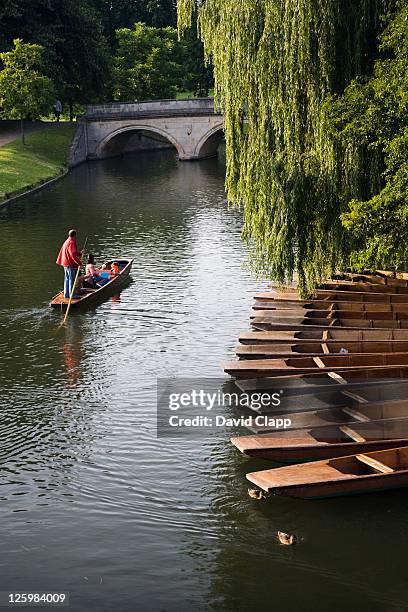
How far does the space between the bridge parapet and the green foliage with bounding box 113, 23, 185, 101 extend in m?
8.80

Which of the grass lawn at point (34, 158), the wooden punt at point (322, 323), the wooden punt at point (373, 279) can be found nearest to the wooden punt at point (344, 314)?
the wooden punt at point (322, 323)

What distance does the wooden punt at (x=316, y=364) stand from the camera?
57.3 feet

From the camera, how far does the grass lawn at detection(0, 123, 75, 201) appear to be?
1992 inches

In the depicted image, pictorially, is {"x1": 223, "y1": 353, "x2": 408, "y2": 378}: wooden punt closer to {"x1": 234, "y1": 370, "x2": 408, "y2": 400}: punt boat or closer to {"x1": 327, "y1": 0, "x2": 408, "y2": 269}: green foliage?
{"x1": 234, "y1": 370, "x2": 408, "y2": 400}: punt boat

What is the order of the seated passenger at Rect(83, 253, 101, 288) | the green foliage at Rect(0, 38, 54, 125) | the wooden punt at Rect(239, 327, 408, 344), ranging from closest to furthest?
the wooden punt at Rect(239, 327, 408, 344) → the seated passenger at Rect(83, 253, 101, 288) → the green foliage at Rect(0, 38, 54, 125)

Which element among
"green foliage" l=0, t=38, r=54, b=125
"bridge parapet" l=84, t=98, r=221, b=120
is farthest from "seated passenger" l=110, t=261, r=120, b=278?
"bridge parapet" l=84, t=98, r=221, b=120

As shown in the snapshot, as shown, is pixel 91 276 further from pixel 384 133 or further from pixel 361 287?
pixel 384 133

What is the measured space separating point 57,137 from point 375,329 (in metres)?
50.9

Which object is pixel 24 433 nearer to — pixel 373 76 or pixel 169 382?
pixel 169 382

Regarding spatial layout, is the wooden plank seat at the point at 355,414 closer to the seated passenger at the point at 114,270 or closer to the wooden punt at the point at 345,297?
the wooden punt at the point at 345,297

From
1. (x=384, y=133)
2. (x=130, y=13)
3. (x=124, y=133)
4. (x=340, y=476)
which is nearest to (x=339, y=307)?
(x=384, y=133)

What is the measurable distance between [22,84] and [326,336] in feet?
149

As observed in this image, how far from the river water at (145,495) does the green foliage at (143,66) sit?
5744cm

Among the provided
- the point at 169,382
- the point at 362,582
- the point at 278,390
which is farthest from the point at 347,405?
the point at 169,382
